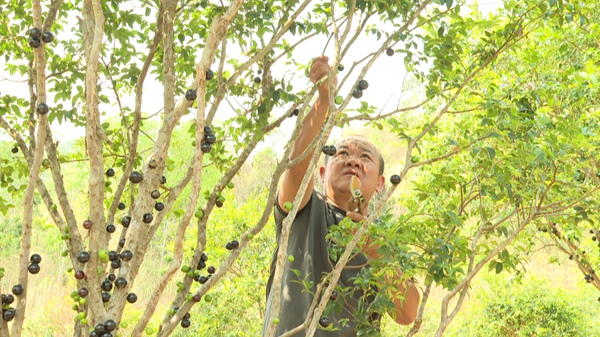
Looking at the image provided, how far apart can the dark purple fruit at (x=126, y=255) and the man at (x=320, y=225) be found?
74cm

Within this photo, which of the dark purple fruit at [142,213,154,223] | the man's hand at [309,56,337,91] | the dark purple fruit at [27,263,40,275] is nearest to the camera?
the dark purple fruit at [142,213,154,223]

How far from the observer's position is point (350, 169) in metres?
2.77

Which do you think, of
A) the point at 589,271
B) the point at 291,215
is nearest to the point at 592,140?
the point at 589,271

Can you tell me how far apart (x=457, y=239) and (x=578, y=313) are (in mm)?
6116

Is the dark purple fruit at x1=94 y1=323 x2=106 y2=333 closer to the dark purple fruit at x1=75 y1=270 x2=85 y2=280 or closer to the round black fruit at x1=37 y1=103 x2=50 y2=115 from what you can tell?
the dark purple fruit at x1=75 y1=270 x2=85 y2=280

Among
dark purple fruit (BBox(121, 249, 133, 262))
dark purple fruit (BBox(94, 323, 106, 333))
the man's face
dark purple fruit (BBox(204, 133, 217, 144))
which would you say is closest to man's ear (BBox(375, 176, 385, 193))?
the man's face

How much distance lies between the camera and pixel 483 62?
96.0 inches

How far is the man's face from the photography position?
2773 mm

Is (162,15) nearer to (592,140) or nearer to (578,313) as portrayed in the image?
(592,140)

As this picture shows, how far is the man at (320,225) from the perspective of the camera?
7.64 ft

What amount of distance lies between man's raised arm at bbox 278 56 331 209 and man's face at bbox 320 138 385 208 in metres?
0.25

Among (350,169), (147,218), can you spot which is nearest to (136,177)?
(147,218)

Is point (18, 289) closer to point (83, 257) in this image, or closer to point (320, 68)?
point (83, 257)

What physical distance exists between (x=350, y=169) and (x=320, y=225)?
0.31m
